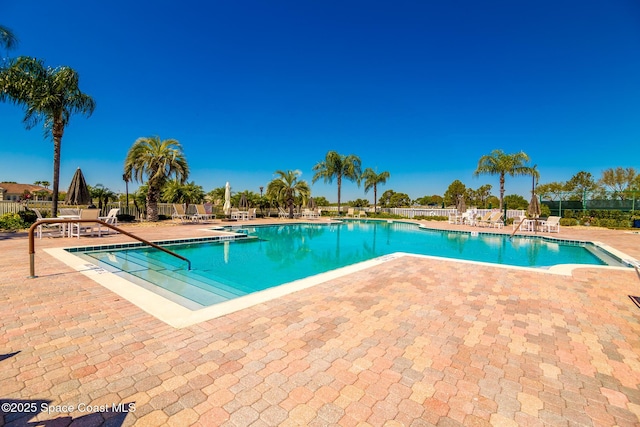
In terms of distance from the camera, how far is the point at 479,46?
17.2 metres

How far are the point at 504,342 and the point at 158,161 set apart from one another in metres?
17.7

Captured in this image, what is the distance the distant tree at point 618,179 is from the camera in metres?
30.8

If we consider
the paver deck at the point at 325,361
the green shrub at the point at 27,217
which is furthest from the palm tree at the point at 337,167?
the paver deck at the point at 325,361

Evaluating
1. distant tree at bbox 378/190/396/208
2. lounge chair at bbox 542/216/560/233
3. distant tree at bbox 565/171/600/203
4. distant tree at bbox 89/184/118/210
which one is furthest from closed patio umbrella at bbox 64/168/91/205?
distant tree at bbox 378/190/396/208

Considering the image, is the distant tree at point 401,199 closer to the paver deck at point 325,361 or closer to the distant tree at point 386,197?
the distant tree at point 386,197

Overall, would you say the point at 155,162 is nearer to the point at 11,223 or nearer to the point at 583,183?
the point at 11,223

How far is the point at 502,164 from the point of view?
21641mm

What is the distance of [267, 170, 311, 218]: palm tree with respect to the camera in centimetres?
2448

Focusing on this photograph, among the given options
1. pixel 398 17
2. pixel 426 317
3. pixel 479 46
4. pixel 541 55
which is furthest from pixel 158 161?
pixel 541 55

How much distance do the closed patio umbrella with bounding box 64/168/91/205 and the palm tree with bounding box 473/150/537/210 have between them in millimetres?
25432

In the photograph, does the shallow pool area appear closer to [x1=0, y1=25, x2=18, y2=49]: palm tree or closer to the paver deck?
the paver deck

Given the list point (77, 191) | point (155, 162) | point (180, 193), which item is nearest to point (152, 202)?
point (155, 162)

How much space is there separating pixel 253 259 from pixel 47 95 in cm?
1280

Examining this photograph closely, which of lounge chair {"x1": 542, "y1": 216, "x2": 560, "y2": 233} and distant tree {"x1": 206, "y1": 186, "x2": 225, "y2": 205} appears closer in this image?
lounge chair {"x1": 542, "y1": 216, "x2": 560, "y2": 233}
